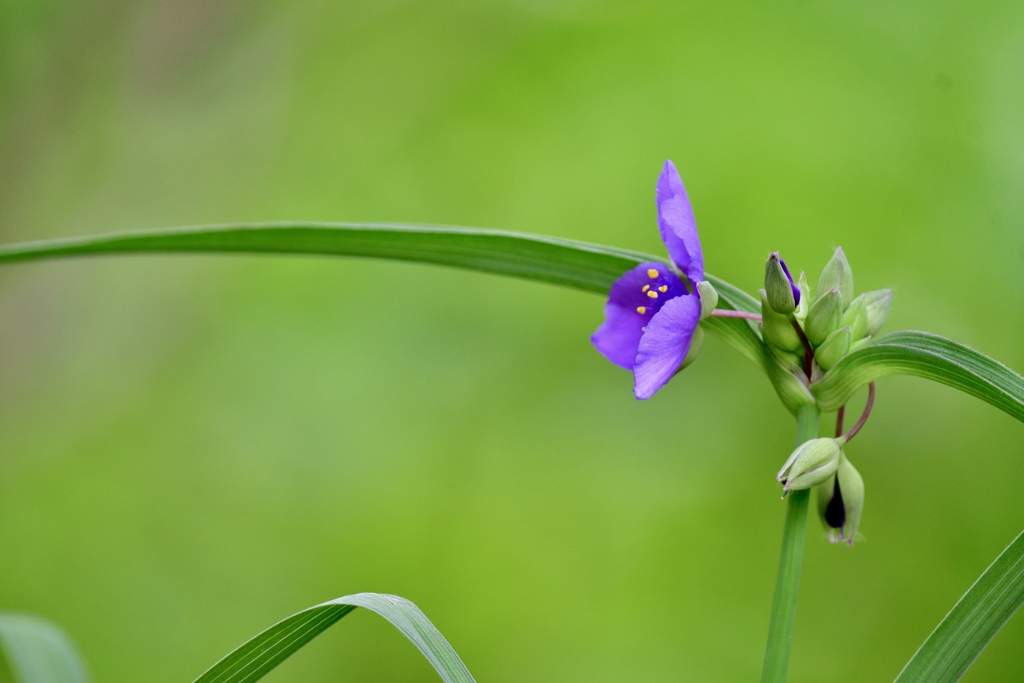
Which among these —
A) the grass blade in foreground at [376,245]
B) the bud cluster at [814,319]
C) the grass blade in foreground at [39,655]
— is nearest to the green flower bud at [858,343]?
the bud cluster at [814,319]

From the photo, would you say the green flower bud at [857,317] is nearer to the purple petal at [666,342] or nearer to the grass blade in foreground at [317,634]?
the purple petal at [666,342]

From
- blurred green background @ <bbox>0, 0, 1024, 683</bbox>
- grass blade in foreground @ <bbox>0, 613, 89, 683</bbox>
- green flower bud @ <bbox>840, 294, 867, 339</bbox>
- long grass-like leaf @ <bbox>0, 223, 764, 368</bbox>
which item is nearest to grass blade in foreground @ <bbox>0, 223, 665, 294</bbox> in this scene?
long grass-like leaf @ <bbox>0, 223, 764, 368</bbox>

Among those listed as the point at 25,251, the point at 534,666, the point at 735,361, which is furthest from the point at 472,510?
the point at 25,251

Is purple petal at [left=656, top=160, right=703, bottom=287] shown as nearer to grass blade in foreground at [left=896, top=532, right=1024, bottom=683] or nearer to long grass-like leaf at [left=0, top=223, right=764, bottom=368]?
long grass-like leaf at [left=0, top=223, right=764, bottom=368]

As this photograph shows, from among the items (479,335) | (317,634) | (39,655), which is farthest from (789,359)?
(479,335)

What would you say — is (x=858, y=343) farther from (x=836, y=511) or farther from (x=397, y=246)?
(x=397, y=246)
